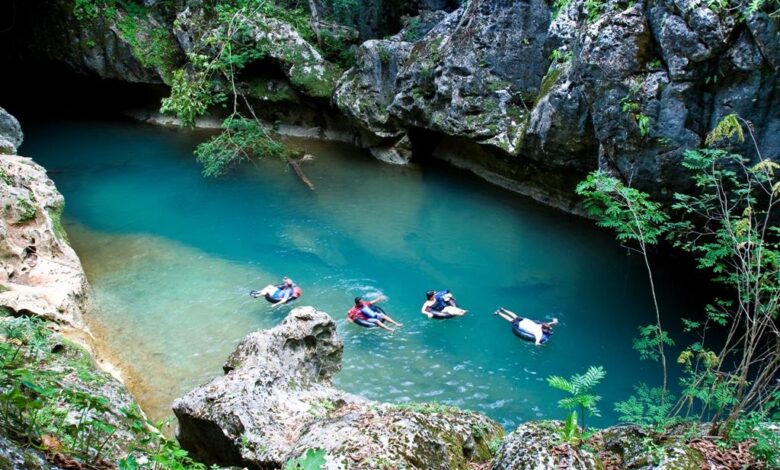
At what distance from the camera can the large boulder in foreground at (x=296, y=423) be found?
3.73 metres

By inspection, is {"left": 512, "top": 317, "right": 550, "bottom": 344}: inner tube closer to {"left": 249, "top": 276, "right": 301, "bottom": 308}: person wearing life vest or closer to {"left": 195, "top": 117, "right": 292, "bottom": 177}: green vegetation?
{"left": 249, "top": 276, "right": 301, "bottom": 308}: person wearing life vest

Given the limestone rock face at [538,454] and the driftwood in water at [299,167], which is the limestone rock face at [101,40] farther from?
the limestone rock face at [538,454]

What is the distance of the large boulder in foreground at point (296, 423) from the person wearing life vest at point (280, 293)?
3.66m

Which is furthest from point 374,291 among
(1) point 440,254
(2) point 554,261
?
(2) point 554,261

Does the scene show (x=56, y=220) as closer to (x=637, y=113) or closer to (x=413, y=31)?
(x=637, y=113)

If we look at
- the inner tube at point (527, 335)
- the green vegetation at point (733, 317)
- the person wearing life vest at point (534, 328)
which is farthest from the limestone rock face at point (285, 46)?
the green vegetation at point (733, 317)

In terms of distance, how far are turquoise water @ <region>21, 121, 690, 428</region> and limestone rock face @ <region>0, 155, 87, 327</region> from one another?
1.40 meters

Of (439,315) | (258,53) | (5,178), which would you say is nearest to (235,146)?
(258,53)

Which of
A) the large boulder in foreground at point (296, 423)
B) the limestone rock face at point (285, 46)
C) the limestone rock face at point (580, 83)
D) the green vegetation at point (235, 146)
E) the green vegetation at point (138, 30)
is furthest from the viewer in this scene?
the green vegetation at point (138, 30)

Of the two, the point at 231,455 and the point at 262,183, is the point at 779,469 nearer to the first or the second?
the point at 231,455

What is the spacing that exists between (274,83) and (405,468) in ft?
61.1

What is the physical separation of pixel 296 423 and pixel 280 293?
559 cm

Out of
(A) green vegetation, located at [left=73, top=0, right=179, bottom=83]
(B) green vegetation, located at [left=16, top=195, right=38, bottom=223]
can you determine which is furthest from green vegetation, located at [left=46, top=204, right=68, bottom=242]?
(A) green vegetation, located at [left=73, top=0, right=179, bottom=83]

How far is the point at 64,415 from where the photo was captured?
3523 mm
